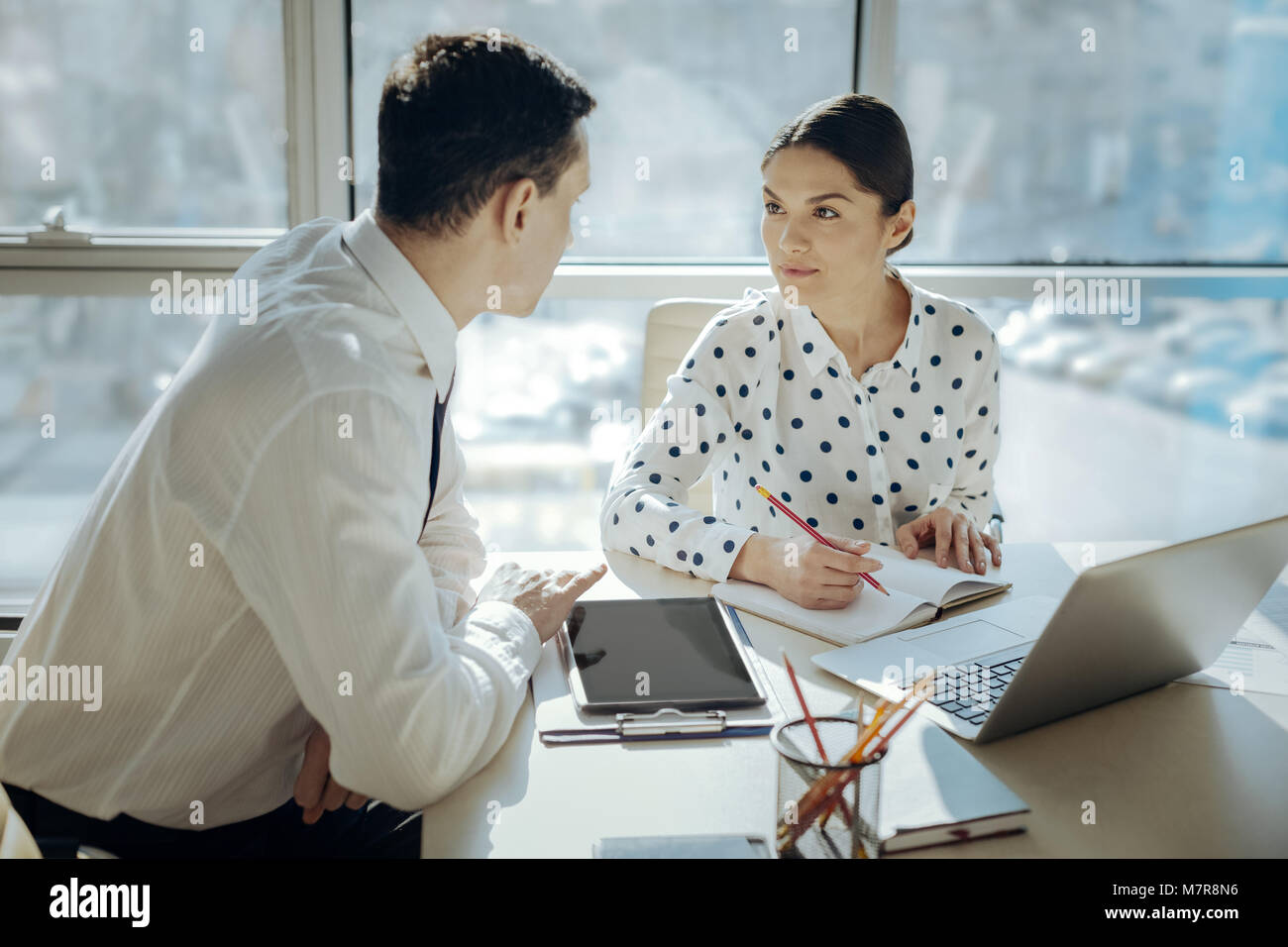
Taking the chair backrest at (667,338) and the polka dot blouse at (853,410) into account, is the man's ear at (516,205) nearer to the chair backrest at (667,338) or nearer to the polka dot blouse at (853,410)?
the polka dot blouse at (853,410)

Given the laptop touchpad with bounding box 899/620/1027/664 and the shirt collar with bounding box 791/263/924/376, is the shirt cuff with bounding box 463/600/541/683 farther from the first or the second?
the shirt collar with bounding box 791/263/924/376

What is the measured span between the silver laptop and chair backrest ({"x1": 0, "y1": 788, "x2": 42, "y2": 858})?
72 centimetres

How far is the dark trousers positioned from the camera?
1.00 m

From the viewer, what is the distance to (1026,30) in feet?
8.23

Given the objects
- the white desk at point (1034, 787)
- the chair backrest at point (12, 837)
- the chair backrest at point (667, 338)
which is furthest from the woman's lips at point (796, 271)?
the chair backrest at point (12, 837)

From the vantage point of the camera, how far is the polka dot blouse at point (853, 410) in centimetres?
168

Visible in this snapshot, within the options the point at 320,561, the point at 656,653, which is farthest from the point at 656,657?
the point at 320,561

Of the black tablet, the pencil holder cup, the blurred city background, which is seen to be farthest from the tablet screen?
the blurred city background

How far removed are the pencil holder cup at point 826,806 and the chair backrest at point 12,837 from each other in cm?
54

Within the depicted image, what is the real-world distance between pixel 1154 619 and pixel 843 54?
1.91 meters

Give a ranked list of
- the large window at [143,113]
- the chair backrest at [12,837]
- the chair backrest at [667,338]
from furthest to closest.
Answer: the large window at [143,113], the chair backrest at [667,338], the chair backrest at [12,837]

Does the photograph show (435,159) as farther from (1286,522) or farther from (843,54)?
(843,54)

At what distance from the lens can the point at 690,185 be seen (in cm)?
255

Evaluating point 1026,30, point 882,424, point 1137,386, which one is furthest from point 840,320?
point 1137,386
